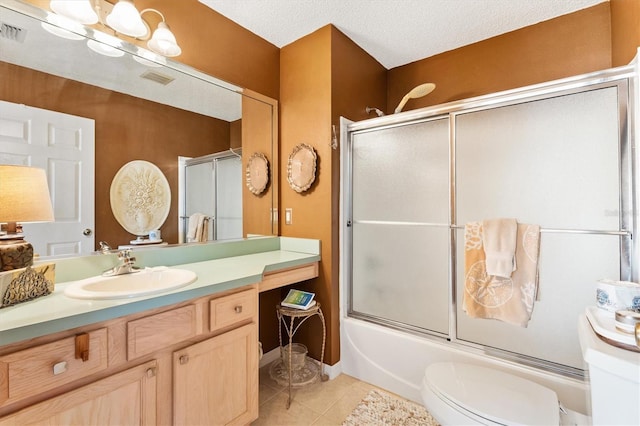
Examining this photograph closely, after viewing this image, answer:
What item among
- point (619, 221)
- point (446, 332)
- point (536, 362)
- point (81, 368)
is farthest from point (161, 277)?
point (619, 221)

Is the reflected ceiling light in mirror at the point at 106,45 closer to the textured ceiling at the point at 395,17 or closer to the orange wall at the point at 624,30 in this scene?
the textured ceiling at the point at 395,17

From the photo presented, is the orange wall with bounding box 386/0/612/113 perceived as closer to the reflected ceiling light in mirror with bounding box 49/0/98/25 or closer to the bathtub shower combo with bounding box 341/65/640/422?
the bathtub shower combo with bounding box 341/65/640/422

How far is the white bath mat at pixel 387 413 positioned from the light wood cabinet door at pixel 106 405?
105 centimetres

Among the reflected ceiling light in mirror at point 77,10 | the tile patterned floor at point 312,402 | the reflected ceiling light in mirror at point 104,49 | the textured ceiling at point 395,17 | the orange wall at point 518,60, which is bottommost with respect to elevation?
the tile patterned floor at point 312,402

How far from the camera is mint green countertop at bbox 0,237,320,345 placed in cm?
86

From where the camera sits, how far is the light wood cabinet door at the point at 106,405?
33.5 inches

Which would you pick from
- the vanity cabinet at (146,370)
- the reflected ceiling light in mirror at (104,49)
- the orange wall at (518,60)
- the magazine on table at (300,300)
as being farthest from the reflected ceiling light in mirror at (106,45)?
the orange wall at (518,60)

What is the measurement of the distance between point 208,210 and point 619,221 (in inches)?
85.6

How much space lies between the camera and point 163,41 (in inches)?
61.6

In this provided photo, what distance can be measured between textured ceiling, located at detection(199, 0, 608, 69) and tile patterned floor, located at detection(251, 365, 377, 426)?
2.48 meters

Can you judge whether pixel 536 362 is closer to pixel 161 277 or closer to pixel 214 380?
pixel 214 380

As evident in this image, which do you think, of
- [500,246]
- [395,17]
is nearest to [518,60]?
[395,17]

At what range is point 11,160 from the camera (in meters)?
1.17

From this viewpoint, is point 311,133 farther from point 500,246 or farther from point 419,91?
point 500,246
